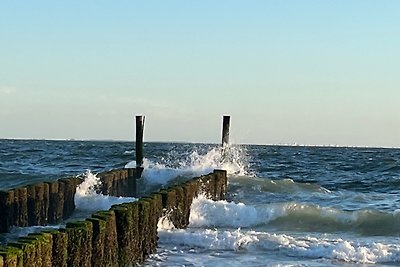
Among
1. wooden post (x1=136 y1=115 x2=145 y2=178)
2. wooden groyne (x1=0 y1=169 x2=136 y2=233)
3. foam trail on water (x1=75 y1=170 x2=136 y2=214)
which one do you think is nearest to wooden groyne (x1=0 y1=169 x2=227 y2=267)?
wooden groyne (x1=0 y1=169 x2=136 y2=233)

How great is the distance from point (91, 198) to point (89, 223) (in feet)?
24.8

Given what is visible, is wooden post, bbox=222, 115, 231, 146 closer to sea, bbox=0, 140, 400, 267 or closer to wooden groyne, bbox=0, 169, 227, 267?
sea, bbox=0, 140, 400, 267

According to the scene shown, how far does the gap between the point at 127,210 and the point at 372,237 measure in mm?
6644

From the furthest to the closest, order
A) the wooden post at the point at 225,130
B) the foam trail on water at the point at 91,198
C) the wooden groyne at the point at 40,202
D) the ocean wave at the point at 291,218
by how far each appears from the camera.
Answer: the wooden post at the point at 225,130, the foam trail on water at the point at 91,198, the ocean wave at the point at 291,218, the wooden groyne at the point at 40,202

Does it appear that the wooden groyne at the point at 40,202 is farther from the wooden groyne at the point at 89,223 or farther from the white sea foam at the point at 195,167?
the white sea foam at the point at 195,167

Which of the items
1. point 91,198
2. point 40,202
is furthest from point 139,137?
point 40,202

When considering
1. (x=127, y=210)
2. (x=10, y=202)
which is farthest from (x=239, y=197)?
(x=127, y=210)

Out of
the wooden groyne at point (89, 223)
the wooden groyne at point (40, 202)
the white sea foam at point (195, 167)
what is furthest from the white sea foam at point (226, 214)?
the white sea foam at point (195, 167)

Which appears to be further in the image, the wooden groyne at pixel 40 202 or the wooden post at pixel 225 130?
the wooden post at pixel 225 130

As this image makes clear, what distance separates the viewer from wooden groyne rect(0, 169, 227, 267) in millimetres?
7391

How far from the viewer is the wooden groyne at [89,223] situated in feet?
24.2

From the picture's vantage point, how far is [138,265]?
1016 cm

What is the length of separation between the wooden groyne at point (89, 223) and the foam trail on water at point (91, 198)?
30cm

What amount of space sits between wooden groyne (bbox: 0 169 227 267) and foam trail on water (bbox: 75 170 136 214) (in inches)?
11.9
